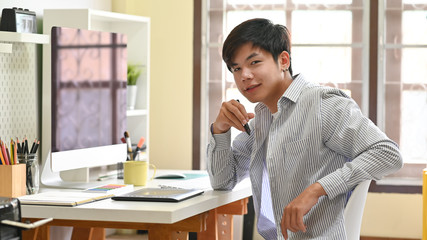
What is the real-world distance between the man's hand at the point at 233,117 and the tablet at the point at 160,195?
0.80ft

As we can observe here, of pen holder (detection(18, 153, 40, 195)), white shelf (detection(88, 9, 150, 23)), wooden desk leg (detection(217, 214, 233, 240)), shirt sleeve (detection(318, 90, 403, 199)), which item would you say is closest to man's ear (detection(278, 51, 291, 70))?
shirt sleeve (detection(318, 90, 403, 199))

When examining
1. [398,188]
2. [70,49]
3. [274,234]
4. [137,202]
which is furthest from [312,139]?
[398,188]

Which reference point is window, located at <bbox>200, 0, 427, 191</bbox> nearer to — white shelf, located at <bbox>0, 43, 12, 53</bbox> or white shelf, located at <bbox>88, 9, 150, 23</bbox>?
white shelf, located at <bbox>88, 9, 150, 23</bbox>

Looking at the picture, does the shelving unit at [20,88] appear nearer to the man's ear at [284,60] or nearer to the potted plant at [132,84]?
the potted plant at [132,84]

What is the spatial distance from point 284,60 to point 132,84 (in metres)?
1.58

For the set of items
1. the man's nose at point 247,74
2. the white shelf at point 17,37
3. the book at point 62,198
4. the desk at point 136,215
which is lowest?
the desk at point 136,215

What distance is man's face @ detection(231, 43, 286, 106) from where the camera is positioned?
225cm

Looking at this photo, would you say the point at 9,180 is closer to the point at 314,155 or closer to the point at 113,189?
the point at 113,189

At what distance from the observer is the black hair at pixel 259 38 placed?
227 cm

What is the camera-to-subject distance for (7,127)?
113 inches

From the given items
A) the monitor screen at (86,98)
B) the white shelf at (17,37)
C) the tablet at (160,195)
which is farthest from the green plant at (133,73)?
the tablet at (160,195)

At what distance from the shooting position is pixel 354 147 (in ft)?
6.72

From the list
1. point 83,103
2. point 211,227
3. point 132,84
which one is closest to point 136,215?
point 211,227

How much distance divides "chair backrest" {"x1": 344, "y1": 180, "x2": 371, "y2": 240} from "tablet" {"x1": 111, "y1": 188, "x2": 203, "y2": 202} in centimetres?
54
